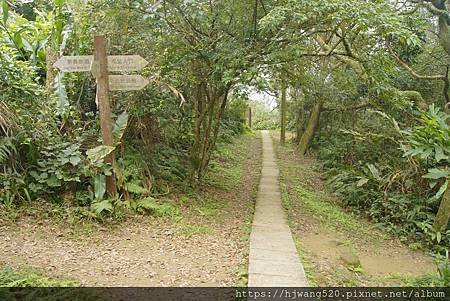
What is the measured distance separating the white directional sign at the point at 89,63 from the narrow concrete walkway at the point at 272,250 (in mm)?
2678

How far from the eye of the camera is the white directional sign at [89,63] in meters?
5.14

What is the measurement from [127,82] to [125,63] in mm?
245

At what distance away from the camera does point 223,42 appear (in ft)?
18.7

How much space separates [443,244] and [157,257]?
4.35 meters

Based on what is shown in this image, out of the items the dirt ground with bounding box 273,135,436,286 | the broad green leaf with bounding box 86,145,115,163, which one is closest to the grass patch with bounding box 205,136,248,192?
the dirt ground with bounding box 273,135,436,286

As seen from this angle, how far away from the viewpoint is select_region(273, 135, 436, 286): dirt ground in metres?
4.34

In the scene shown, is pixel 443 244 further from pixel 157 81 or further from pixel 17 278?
pixel 17 278

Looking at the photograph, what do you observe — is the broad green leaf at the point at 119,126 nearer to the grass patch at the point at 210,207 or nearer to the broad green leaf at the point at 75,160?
the broad green leaf at the point at 75,160

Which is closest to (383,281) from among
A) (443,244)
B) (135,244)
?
(443,244)

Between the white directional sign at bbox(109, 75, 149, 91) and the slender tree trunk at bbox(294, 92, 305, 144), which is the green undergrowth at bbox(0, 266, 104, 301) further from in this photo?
the slender tree trunk at bbox(294, 92, 305, 144)

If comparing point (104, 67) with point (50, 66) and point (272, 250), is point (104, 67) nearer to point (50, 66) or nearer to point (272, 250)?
point (50, 66)

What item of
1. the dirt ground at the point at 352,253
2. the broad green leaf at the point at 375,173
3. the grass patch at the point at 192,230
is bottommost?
the dirt ground at the point at 352,253

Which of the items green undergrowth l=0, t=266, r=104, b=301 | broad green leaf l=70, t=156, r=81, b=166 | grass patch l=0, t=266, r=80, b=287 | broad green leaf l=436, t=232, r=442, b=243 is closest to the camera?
green undergrowth l=0, t=266, r=104, b=301

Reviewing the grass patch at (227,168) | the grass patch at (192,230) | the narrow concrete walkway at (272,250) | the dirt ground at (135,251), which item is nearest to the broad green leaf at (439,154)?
the narrow concrete walkway at (272,250)
